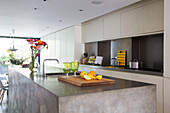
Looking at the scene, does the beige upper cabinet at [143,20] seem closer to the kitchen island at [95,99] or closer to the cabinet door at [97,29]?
the cabinet door at [97,29]

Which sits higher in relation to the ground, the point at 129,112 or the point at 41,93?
the point at 41,93

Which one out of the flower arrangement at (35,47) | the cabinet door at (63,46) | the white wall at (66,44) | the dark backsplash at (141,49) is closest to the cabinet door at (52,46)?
the white wall at (66,44)

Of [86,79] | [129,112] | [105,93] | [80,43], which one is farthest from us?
[80,43]

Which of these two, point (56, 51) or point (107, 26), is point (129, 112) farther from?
point (56, 51)

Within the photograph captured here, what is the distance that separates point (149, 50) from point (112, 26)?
49.7 inches

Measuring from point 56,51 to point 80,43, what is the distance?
209 centimetres

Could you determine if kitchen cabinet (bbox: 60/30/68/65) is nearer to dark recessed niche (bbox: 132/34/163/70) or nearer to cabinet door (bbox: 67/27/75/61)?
cabinet door (bbox: 67/27/75/61)

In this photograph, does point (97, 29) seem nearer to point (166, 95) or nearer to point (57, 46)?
point (57, 46)

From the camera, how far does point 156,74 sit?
112 inches

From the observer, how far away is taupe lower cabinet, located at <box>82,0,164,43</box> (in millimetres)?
3264

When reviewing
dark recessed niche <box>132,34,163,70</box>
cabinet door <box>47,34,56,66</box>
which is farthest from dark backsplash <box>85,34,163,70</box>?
cabinet door <box>47,34,56,66</box>

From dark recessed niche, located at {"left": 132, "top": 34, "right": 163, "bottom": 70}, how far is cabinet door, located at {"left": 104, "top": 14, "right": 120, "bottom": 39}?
0.51 meters

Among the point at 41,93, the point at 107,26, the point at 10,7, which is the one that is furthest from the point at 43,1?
the point at 41,93

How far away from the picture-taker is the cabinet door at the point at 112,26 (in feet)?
14.1
